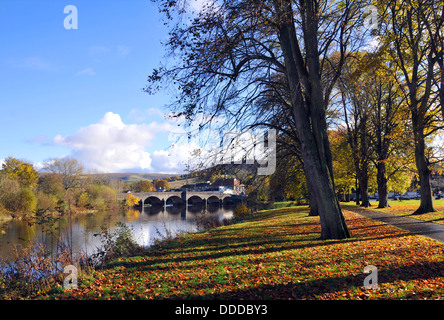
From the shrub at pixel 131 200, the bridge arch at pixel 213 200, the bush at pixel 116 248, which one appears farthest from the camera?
the bridge arch at pixel 213 200

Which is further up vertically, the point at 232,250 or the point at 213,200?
the point at 232,250

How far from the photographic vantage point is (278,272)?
6105 mm

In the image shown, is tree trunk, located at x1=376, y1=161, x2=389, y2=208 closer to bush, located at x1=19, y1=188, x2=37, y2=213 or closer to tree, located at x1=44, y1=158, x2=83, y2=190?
bush, located at x1=19, y1=188, x2=37, y2=213

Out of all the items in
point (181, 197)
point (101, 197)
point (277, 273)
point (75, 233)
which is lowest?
point (181, 197)

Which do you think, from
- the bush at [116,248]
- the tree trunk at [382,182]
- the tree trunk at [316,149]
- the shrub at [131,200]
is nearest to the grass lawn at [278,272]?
the tree trunk at [316,149]

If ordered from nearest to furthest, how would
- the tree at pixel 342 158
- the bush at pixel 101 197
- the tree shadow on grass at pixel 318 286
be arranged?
the tree shadow on grass at pixel 318 286, the tree at pixel 342 158, the bush at pixel 101 197

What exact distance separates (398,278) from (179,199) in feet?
246

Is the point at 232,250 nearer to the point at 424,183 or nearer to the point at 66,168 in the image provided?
the point at 424,183

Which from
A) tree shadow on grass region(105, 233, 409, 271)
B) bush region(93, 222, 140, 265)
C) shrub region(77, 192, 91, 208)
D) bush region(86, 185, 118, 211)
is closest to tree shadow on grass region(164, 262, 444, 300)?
tree shadow on grass region(105, 233, 409, 271)

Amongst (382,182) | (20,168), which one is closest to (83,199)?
(20,168)

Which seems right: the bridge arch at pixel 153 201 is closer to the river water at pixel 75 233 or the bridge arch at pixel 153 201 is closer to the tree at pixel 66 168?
the tree at pixel 66 168

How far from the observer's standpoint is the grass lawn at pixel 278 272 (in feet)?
16.5

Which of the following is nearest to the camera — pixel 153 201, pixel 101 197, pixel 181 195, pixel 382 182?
pixel 382 182

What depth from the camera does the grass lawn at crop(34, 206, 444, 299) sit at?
502 cm
